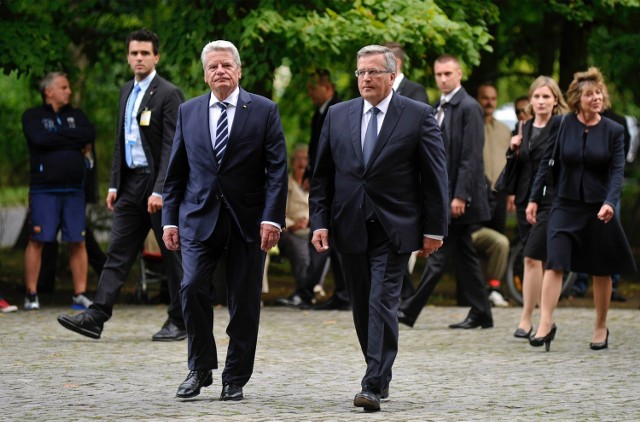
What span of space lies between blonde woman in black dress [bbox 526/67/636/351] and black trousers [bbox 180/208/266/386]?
3277 millimetres

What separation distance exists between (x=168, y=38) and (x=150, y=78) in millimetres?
3444

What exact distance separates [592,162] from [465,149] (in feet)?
5.20

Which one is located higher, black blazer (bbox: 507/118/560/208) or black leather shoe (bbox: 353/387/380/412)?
black blazer (bbox: 507/118/560/208)

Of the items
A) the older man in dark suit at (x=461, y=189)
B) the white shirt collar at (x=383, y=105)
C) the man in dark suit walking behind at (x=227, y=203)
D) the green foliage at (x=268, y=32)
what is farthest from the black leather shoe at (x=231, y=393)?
the green foliage at (x=268, y=32)

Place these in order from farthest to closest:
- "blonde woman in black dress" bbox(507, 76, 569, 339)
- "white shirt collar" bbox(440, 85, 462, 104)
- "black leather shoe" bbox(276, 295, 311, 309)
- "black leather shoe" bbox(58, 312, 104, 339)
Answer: "black leather shoe" bbox(276, 295, 311, 309)
"white shirt collar" bbox(440, 85, 462, 104)
"blonde woman in black dress" bbox(507, 76, 569, 339)
"black leather shoe" bbox(58, 312, 104, 339)

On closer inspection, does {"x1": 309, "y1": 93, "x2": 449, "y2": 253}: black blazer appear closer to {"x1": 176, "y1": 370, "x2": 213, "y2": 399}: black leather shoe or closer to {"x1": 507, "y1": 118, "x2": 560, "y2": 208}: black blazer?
{"x1": 176, "y1": 370, "x2": 213, "y2": 399}: black leather shoe

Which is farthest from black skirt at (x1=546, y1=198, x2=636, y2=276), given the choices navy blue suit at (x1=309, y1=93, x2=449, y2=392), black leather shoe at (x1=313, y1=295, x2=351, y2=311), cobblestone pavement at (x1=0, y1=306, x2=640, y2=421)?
black leather shoe at (x1=313, y1=295, x2=351, y2=311)

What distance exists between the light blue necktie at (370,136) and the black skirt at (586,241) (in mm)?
3102

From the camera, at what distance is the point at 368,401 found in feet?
26.5

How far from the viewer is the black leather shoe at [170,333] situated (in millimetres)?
11594

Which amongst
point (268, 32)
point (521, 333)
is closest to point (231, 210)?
point (521, 333)

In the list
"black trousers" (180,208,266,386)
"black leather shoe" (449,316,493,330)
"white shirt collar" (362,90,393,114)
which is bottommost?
"black leather shoe" (449,316,493,330)

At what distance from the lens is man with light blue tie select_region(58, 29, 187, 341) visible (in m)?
11.2

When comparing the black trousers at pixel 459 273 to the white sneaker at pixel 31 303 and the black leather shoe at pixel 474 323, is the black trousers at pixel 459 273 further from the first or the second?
the white sneaker at pixel 31 303
